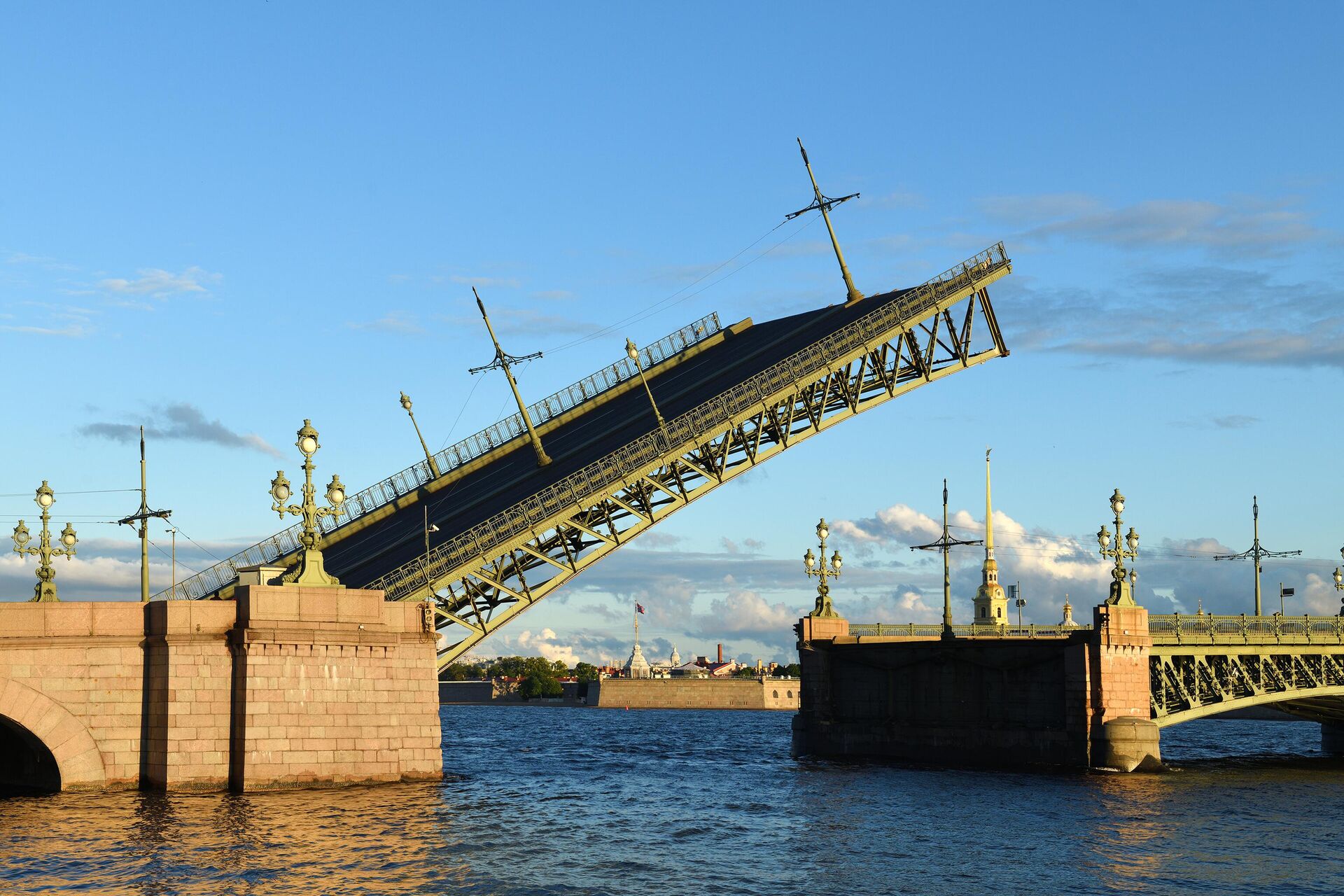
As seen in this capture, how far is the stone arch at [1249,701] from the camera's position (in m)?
47.9

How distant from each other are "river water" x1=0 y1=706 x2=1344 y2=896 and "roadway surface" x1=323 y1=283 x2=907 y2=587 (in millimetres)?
7204

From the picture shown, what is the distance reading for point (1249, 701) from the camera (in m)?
48.8

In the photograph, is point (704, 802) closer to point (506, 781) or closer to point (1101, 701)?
point (506, 781)

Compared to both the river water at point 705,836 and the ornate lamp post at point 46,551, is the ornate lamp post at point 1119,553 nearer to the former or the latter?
the river water at point 705,836

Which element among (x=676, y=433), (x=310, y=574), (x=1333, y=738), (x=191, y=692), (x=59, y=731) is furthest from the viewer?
(x=1333, y=738)

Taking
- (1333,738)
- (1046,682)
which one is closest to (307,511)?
(1046,682)

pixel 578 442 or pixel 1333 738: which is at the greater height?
pixel 578 442

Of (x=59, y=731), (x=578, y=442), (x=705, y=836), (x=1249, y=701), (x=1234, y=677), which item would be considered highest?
(x=578, y=442)

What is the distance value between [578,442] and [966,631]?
1473 centimetres

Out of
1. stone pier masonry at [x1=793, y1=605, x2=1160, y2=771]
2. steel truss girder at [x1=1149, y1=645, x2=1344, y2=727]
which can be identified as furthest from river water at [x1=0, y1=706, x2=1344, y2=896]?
steel truss girder at [x1=1149, y1=645, x2=1344, y2=727]

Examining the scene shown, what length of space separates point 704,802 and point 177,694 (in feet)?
47.7

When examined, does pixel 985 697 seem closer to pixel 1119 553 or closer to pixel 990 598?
pixel 1119 553

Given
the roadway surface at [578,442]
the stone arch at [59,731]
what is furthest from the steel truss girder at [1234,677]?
the stone arch at [59,731]

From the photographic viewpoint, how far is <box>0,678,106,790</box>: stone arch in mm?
31312
